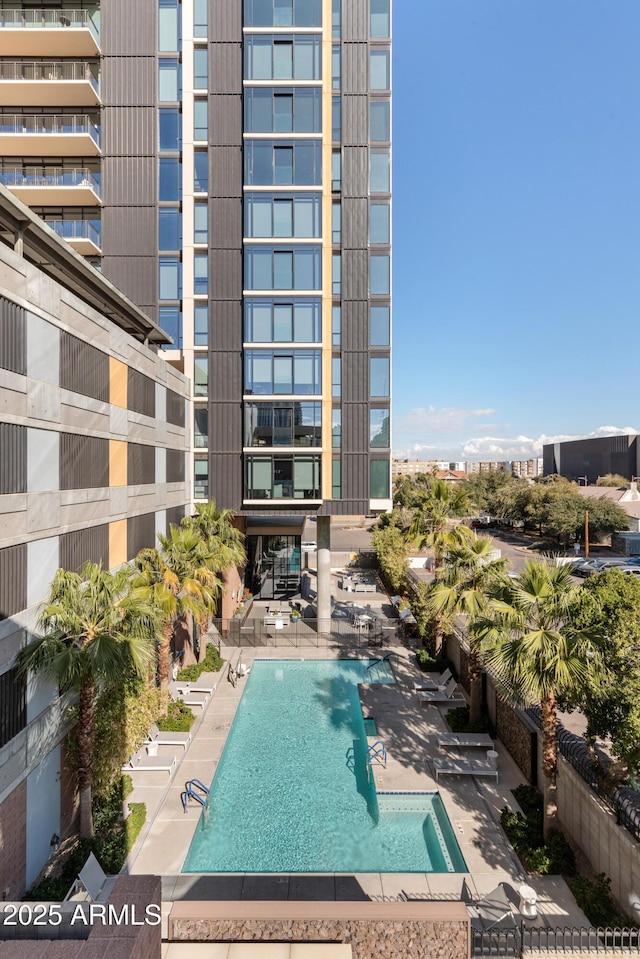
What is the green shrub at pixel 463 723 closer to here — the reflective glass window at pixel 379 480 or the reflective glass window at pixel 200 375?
the reflective glass window at pixel 379 480

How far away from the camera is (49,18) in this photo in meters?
21.3

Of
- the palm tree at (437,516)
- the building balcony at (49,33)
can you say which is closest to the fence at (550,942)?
the palm tree at (437,516)

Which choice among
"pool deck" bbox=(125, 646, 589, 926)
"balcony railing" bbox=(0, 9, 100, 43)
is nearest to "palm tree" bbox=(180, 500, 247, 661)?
"pool deck" bbox=(125, 646, 589, 926)

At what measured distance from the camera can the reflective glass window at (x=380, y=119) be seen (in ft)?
73.4

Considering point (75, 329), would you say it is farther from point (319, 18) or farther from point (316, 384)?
point (319, 18)

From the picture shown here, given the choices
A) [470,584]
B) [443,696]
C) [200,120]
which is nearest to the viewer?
[470,584]

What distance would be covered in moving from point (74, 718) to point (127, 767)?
3.23m

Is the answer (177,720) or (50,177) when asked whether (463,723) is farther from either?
(50,177)

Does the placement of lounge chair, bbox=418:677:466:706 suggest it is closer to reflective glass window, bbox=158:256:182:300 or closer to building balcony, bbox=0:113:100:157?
reflective glass window, bbox=158:256:182:300

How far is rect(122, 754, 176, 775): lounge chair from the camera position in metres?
12.7

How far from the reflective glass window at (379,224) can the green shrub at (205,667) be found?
2162 centimetres

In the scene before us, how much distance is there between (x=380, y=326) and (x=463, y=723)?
17892mm

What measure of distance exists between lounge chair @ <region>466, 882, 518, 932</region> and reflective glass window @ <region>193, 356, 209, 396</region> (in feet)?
69.2

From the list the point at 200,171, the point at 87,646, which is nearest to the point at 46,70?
the point at 200,171
